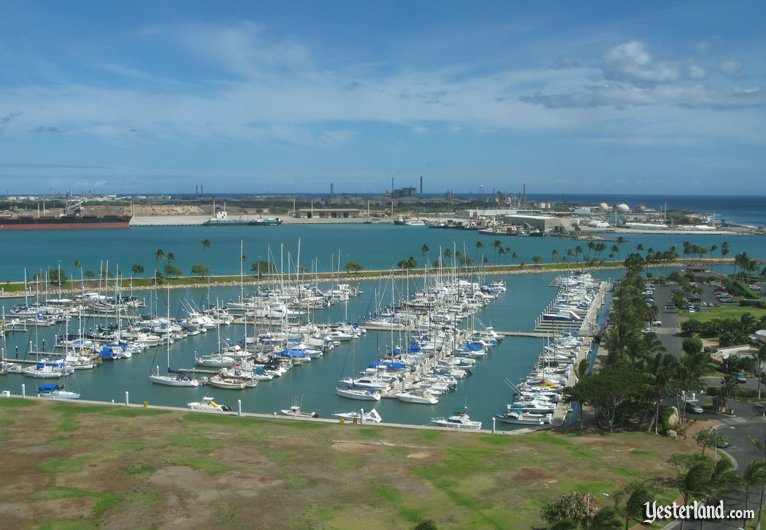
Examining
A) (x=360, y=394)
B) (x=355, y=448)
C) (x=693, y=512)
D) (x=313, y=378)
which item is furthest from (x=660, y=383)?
(x=313, y=378)

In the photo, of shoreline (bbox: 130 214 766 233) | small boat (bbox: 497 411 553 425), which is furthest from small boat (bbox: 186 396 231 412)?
shoreline (bbox: 130 214 766 233)

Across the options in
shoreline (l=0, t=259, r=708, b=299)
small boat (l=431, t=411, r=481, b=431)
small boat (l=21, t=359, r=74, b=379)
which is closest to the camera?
small boat (l=431, t=411, r=481, b=431)

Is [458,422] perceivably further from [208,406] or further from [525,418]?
[208,406]

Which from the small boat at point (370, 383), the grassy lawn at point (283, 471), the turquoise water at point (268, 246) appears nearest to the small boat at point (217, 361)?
the small boat at point (370, 383)

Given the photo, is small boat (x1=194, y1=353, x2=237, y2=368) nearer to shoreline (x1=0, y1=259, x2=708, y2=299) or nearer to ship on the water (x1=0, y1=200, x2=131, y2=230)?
shoreline (x1=0, y1=259, x2=708, y2=299)

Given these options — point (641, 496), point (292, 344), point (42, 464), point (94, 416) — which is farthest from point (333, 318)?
point (641, 496)

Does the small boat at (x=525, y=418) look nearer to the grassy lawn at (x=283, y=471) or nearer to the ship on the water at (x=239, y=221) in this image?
the grassy lawn at (x=283, y=471)
